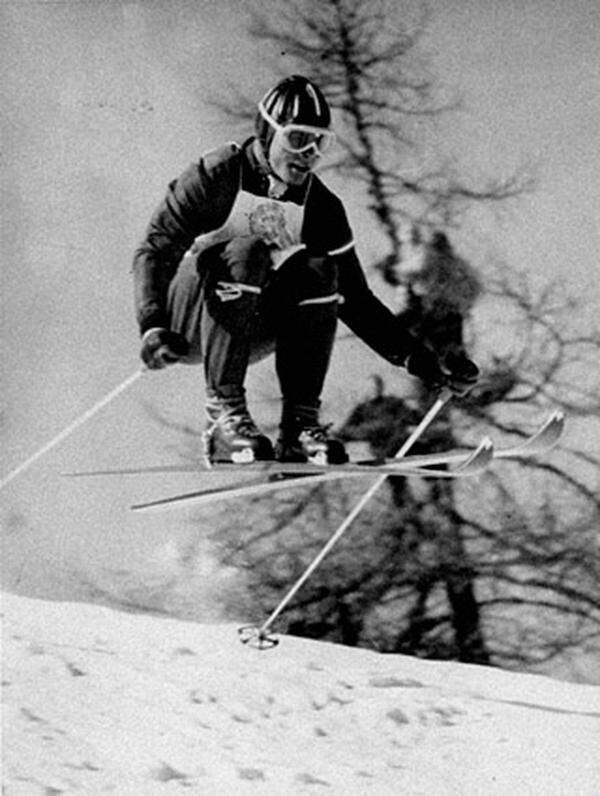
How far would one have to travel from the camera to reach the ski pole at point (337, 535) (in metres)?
2.36

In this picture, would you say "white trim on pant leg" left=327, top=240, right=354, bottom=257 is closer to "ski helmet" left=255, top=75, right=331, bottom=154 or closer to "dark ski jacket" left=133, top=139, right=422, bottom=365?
"dark ski jacket" left=133, top=139, right=422, bottom=365

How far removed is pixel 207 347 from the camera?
7.84ft

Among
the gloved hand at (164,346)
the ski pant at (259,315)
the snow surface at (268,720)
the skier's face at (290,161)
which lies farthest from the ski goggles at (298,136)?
the snow surface at (268,720)

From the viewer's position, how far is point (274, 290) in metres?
2.38

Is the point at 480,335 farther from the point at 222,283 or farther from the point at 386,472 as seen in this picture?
the point at 222,283

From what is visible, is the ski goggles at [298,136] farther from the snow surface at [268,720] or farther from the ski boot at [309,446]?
the snow surface at [268,720]

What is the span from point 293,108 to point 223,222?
253 millimetres

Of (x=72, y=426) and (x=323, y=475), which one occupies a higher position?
(x=72, y=426)

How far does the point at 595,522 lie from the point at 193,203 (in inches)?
38.6

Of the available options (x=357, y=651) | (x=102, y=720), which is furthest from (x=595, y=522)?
(x=102, y=720)

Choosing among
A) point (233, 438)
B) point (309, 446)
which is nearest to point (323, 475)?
point (309, 446)

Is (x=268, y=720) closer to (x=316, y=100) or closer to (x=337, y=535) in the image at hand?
(x=337, y=535)

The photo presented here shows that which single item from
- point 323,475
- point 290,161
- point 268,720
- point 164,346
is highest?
point 290,161

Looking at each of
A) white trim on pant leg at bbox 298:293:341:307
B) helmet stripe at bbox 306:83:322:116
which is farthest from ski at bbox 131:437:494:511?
helmet stripe at bbox 306:83:322:116
